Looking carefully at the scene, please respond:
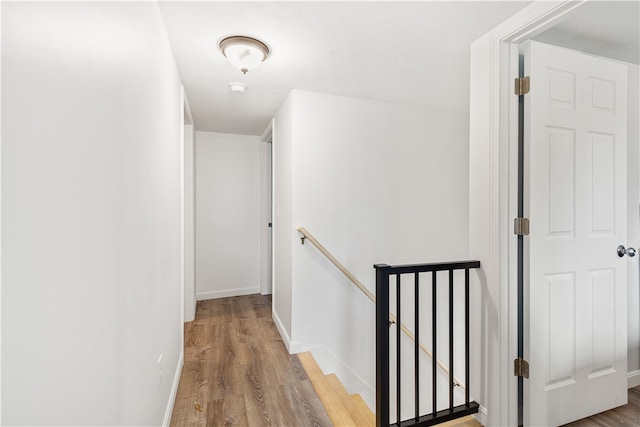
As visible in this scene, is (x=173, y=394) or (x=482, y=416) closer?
(x=482, y=416)

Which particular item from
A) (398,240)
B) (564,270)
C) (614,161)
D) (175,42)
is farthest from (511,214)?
(175,42)

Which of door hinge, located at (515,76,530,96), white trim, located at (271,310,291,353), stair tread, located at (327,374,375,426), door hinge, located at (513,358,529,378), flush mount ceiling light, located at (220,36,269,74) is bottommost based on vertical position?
stair tread, located at (327,374,375,426)

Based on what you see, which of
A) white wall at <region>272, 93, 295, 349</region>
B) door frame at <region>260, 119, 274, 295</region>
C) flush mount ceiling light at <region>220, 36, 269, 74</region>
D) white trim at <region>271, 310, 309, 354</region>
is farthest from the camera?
door frame at <region>260, 119, 274, 295</region>

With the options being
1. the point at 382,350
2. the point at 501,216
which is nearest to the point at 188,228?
the point at 382,350

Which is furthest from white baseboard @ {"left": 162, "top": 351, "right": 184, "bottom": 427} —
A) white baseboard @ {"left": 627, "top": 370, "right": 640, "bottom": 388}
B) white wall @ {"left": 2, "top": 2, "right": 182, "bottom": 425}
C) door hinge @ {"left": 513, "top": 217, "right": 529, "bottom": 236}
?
white baseboard @ {"left": 627, "top": 370, "right": 640, "bottom": 388}

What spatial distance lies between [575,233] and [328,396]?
1759 millimetres

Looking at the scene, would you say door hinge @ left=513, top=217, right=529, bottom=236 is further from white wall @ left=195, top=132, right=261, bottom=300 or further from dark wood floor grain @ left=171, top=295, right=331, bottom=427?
white wall @ left=195, top=132, right=261, bottom=300

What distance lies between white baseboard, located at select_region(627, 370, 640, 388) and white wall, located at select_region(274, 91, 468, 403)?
1.49 m

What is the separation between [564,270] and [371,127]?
6.10 ft

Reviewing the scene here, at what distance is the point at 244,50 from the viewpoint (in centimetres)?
184

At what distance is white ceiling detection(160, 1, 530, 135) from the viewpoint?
1555mm

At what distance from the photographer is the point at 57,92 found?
641 millimetres

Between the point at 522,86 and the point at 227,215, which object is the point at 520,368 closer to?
the point at 522,86

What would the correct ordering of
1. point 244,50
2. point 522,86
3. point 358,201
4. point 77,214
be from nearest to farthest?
point 77,214, point 522,86, point 244,50, point 358,201
